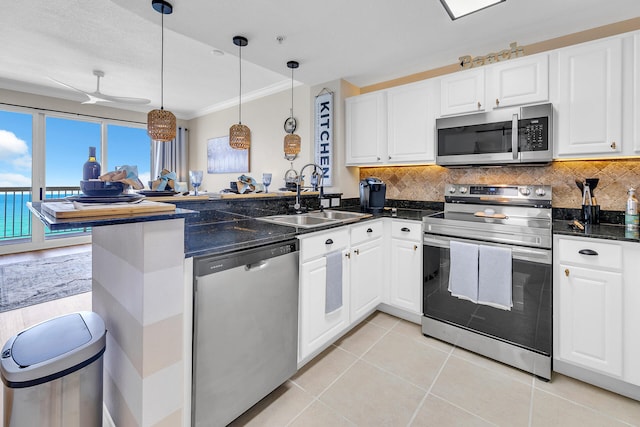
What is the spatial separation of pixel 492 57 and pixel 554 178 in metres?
1.16

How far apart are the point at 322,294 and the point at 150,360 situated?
43.0 inches

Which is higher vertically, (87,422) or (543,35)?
(543,35)

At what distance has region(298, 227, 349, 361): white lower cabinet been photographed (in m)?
1.83

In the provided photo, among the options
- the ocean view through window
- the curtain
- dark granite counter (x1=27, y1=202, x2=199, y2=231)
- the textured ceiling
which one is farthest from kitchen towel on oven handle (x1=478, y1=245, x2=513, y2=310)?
the curtain

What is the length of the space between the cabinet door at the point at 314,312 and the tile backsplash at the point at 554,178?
5.57ft

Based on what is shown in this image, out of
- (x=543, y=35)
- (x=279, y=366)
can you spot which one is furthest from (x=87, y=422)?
(x=543, y=35)

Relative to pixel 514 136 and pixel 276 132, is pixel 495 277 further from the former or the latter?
pixel 276 132

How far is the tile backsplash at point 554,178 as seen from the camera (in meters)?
2.12

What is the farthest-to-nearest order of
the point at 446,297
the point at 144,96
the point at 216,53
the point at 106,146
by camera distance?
the point at 106,146, the point at 144,96, the point at 216,53, the point at 446,297

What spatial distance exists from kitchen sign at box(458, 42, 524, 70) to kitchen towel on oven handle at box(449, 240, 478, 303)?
5.45ft

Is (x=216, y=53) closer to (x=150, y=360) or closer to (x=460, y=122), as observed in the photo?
(x=460, y=122)

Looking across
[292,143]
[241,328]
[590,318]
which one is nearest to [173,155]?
[292,143]

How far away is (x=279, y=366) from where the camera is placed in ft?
5.45

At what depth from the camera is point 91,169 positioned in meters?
1.22
